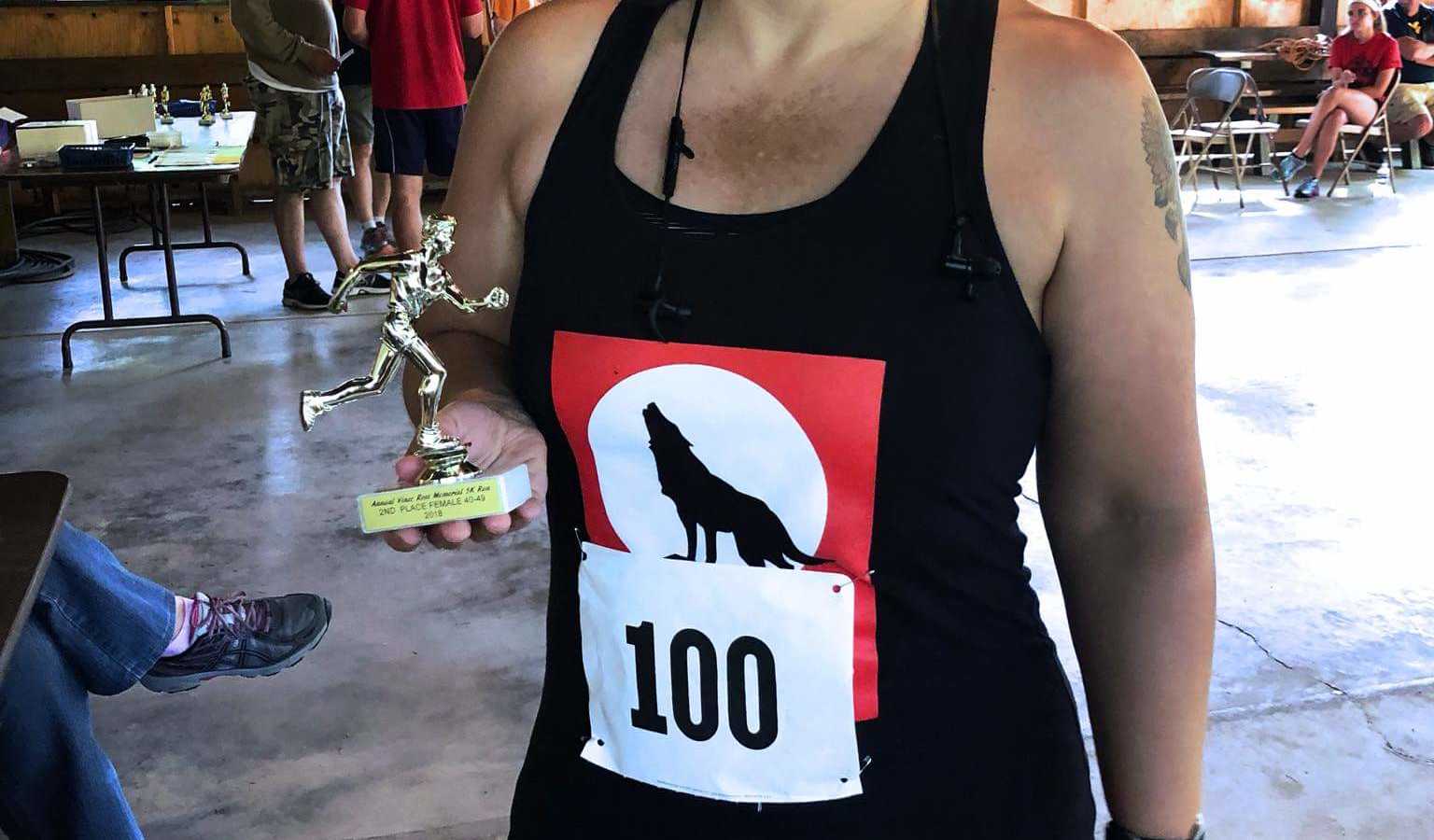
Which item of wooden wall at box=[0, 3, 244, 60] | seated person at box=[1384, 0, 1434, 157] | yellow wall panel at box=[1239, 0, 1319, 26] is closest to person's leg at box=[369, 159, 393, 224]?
wooden wall at box=[0, 3, 244, 60]

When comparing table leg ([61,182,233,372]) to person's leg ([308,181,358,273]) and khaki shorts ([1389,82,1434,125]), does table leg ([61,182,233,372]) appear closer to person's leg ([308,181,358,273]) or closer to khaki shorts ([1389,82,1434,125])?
person's leg ([308,181,358,273])

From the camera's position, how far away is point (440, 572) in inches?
142

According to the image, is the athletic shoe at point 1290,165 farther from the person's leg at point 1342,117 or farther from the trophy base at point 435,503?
the trophy base at point 435,503

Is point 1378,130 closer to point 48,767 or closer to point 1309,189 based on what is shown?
point 1309,189

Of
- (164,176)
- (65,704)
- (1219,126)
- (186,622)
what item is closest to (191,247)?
(164,176)

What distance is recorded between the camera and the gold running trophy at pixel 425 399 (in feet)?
3.17

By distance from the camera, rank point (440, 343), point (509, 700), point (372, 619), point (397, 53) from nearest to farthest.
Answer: point (440, 343) → point (509, 700) → point (372, 619) → point (397, 53)

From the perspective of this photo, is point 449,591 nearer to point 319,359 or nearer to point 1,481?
point 1,481

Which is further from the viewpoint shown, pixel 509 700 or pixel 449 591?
pixel 449 591

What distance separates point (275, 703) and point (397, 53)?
3.75 metres

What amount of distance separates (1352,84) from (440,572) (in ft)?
28.0

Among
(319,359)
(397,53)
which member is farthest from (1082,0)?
(319,359)

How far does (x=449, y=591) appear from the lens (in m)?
3.50

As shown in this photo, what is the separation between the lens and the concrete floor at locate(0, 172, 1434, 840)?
2.69 metres
